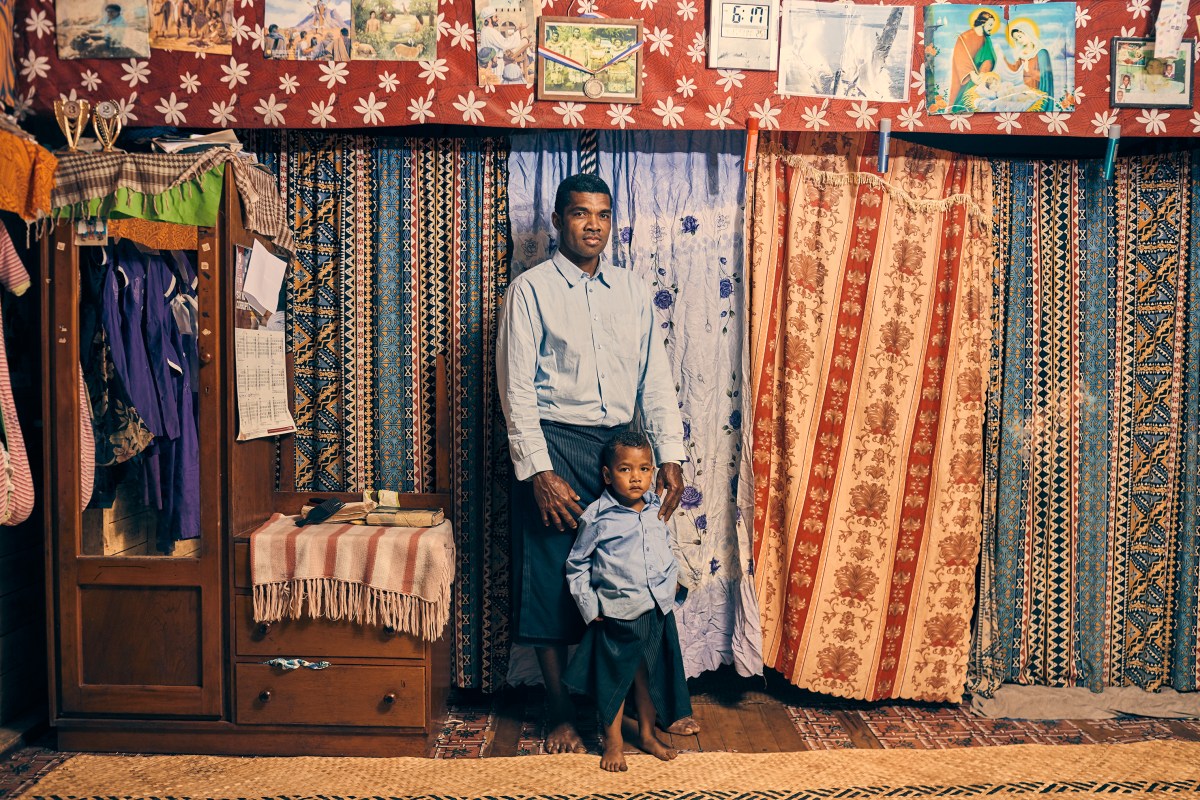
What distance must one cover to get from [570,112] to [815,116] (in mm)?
840

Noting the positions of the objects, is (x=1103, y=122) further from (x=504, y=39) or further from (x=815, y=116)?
(x=504, y=39)

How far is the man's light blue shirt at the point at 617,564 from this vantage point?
2723mm

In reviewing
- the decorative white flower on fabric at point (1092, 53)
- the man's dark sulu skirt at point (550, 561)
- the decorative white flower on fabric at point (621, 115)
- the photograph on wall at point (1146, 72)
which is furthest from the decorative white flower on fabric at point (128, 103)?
the photograph on wall at point (1146, 72)

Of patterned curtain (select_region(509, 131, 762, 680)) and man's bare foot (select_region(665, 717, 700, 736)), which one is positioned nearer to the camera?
man's bare foot (select_region(665, 717, 700, 736))

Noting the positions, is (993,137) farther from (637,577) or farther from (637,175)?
(637,577)

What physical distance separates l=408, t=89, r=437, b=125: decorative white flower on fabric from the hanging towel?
4.26 ft

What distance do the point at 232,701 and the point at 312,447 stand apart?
0.91m

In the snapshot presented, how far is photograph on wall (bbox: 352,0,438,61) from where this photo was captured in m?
3.01

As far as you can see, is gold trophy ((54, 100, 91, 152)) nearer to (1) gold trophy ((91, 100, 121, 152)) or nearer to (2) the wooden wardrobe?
(1) gold trophy ((91, 100, 121, 152))

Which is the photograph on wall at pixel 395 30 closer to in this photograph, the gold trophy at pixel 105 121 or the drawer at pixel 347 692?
the gold trophy at pixel 105 121

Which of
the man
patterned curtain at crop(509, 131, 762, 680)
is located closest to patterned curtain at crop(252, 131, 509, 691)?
patterned curtain at crop(509, 131, 762, 680)

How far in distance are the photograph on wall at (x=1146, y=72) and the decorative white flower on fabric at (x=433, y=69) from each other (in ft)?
7.46

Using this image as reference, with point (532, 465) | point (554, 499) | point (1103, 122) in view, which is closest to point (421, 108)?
point (532, 465)

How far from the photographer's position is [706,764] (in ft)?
9.02
